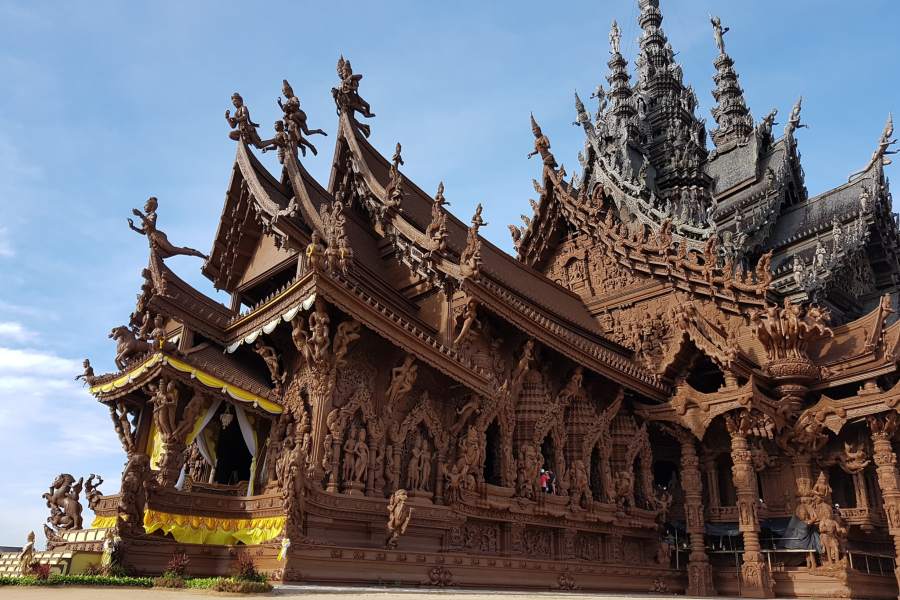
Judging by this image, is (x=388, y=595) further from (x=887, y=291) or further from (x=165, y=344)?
(x=887, y=291)

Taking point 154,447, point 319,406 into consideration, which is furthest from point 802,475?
point 154,447

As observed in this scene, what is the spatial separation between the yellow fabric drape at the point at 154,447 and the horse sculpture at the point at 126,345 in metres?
1.08

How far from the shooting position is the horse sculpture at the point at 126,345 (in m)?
9.98

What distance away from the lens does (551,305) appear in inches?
607

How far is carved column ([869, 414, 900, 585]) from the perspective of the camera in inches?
449

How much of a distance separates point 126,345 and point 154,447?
5.18 ft

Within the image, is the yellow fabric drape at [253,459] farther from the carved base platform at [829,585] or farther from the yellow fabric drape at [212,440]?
the carved base platform at [829,585]

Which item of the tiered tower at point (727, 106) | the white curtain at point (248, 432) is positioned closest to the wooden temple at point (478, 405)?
the white curtain at point (248, 432)

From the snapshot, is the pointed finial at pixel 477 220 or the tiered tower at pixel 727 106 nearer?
the pointed finial at pixel 477 220

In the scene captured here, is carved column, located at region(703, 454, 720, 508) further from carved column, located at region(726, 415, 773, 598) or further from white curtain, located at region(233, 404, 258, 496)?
white curtain, located at region(233, 404, 258, 496)

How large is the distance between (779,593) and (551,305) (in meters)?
7.12

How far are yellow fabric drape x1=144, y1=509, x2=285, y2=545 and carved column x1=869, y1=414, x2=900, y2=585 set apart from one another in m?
10.3

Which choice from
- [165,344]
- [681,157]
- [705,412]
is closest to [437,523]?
[165,344]

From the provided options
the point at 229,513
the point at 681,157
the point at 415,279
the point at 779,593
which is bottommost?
the point at 779,593
